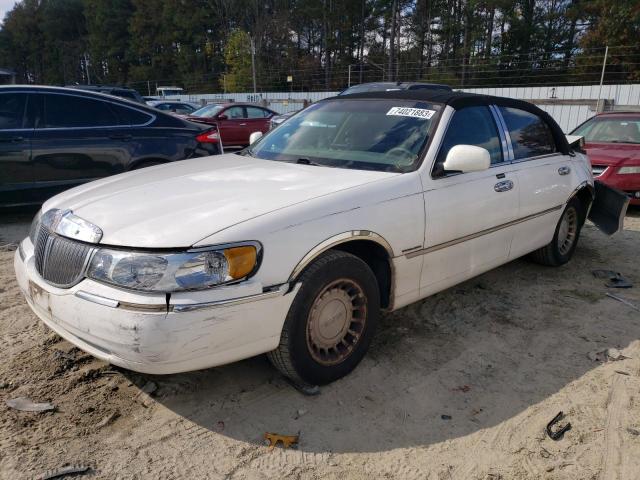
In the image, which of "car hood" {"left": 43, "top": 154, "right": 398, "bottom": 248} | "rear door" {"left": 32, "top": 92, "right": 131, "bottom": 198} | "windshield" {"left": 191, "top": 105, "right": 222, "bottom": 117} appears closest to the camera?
"car hood" {"left": 43, "top": 154, "right": 398, "bottom": 248}

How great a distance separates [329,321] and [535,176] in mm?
2427

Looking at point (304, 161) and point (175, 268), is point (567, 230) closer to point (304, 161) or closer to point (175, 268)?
point (304, 161)

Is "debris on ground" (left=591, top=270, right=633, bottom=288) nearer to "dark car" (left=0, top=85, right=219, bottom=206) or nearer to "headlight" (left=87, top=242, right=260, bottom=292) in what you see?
"headlight" (left=87, top=242, right=260, bottom=292)

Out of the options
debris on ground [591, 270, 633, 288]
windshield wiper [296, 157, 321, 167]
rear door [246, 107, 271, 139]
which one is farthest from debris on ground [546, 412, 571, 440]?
rear door [246, 107, 271, 139]

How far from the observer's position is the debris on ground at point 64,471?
221 cm

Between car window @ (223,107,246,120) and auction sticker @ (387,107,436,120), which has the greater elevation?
auction sticker @ (387,107,436,120)

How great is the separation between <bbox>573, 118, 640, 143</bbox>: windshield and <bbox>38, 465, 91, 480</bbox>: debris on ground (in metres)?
8.53

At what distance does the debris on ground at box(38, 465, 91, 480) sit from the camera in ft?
7.26

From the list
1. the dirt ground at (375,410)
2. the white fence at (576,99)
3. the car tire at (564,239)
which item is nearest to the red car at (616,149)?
the car tire at (564,239)

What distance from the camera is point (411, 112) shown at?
3609 millimetres

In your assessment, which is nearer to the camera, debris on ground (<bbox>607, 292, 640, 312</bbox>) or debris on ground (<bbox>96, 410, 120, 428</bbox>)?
debris on ground (<bbox>96, 410, 120, 428</bbox>)

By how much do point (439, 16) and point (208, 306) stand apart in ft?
145

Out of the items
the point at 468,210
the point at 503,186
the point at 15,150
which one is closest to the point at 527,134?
the point at 503,186

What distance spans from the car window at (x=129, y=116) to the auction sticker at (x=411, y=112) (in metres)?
4.01
